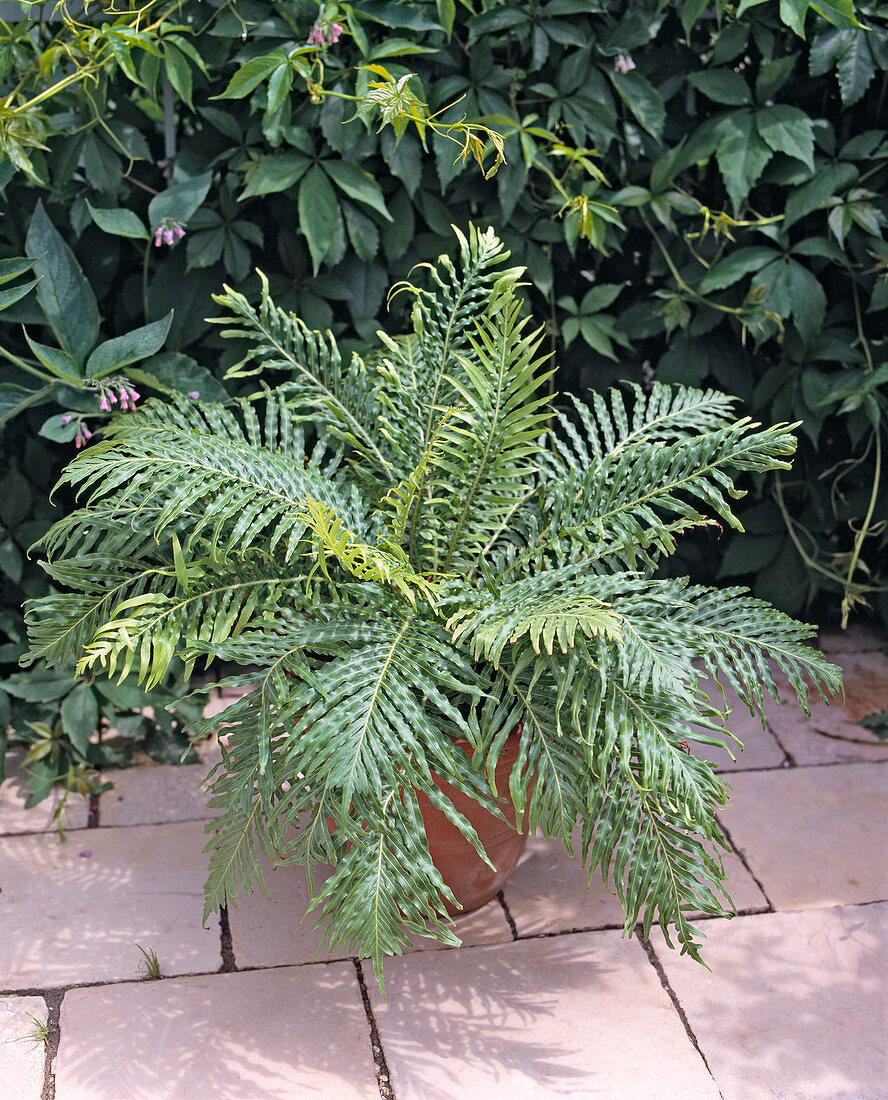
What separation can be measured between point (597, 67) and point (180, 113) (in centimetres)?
89

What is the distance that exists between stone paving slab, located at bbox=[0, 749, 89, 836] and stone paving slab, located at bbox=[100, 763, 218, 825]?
50 millimetres

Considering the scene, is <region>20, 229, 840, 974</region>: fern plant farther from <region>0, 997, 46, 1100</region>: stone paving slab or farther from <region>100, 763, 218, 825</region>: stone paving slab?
<region>100, 763, 218, 825</region>: stone paving slab

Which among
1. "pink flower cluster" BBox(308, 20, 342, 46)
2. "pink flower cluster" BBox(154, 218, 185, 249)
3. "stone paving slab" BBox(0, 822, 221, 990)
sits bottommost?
"stone paving slab" BBox(0, 822, 221, 990)

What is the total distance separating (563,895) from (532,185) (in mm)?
1472

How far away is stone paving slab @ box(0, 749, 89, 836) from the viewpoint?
6.98 feet

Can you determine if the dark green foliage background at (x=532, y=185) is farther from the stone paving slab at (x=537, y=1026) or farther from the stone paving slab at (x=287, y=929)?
the stone paving slab at (x=537, y=1026)

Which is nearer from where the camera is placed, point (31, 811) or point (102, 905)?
point (102, 905)

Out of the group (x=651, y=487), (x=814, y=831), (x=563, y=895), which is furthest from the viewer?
(x=814, y=831)

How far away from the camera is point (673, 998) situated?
174 cm

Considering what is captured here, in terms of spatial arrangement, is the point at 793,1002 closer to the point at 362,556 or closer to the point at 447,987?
the point at 447,987

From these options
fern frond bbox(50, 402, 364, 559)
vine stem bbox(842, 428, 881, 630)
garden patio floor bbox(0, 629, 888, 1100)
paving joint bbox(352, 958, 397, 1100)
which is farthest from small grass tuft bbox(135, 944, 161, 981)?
vine stem bbox(842, 428, 881, 630)

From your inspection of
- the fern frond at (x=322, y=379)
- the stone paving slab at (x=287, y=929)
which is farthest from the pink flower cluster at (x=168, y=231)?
the stone paving slab at (x=287, y=929)

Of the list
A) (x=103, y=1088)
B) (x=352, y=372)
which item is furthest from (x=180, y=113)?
(x=103, y=1088)

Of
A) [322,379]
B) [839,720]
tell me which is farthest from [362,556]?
[839,720]
